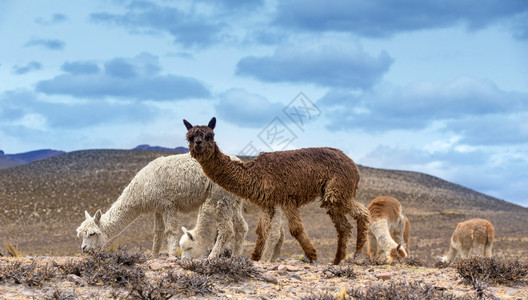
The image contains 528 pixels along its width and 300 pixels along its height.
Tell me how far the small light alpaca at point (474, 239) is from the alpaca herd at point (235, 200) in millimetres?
2954

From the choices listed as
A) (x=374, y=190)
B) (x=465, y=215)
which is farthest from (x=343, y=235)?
(x=374, y=190)

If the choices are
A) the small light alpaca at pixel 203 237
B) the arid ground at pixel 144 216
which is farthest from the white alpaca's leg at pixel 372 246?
the small light alpaca at pixel 203 237

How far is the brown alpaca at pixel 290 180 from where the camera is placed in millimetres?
9328

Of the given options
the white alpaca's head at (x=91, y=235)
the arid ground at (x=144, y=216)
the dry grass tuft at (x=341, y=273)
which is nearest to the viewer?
the dry grass tuft at (x=341, y=273)

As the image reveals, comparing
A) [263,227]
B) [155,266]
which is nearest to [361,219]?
[263,227]

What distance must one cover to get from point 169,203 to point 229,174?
280 centimetres

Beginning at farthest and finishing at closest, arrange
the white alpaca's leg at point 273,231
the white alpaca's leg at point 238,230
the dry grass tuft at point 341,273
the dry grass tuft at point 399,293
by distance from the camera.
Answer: the white alpaca's leg at point 238,230
the white alpaca's leg at point 273,231
the dry grass tuft at point 341,273
the dry grass tuft at point 399,293

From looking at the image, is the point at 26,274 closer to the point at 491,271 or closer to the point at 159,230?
the point at 159,230

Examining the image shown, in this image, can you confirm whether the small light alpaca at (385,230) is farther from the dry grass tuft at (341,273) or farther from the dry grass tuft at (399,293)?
the dry grass tuft at (399,293)

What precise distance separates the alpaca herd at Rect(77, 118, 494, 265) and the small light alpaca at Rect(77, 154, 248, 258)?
0.9 inches

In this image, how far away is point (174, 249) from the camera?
11664 mm

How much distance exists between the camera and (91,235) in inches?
452

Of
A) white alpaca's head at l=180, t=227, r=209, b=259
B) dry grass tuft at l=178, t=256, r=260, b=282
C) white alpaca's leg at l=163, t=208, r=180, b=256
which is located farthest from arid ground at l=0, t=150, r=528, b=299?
white alpaca's head at l=180, t=227, r=209, b=259

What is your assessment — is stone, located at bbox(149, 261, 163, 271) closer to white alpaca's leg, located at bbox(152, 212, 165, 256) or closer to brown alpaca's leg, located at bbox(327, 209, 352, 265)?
brown alpaca's leg, located at bbox(327, 209, 352, 265)
